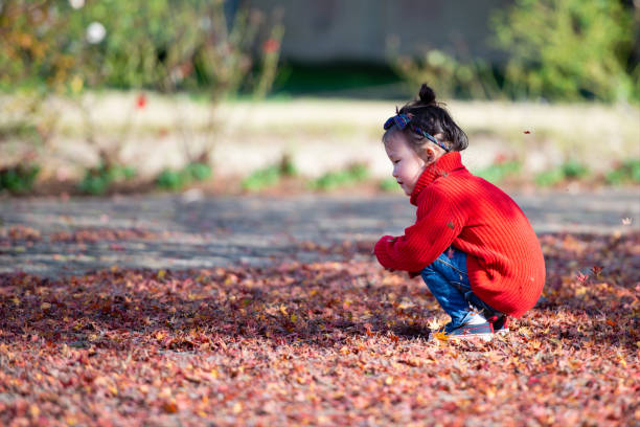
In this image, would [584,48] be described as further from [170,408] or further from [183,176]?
[170,408]

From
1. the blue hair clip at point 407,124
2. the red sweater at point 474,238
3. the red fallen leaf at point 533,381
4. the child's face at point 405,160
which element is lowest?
the red fallen leaf at point 533,381

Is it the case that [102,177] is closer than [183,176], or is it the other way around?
[102,177]

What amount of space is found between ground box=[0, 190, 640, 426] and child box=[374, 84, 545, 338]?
1.03 feet

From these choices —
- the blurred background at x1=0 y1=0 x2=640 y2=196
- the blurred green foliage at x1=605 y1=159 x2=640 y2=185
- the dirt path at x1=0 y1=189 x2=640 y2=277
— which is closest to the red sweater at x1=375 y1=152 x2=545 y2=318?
the dirt path at x1=0 y1=189 x2=640 y2=277

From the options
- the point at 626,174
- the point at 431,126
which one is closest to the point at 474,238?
the point at 431,126

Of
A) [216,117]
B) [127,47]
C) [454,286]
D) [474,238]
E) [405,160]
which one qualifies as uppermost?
[127,47]

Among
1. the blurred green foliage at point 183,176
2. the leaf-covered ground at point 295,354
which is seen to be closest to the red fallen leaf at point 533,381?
the leaf-covered ground at point 295,354

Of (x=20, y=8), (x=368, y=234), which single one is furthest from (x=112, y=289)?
(x=20, y=8)

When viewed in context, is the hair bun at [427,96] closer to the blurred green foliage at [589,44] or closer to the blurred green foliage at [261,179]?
the blurred green foliage at [261,179]

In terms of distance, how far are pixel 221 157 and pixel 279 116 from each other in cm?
242

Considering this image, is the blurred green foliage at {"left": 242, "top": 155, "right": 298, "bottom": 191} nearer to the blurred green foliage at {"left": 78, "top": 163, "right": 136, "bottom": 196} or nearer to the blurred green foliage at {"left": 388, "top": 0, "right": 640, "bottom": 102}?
the blurred green foliage at {"left": 78, "top": 163, "right": 136, "bottom": 196}

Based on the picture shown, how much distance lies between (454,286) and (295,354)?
0.75 metres

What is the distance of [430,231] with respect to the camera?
2.88 metres

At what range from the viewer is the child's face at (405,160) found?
3.01 m
